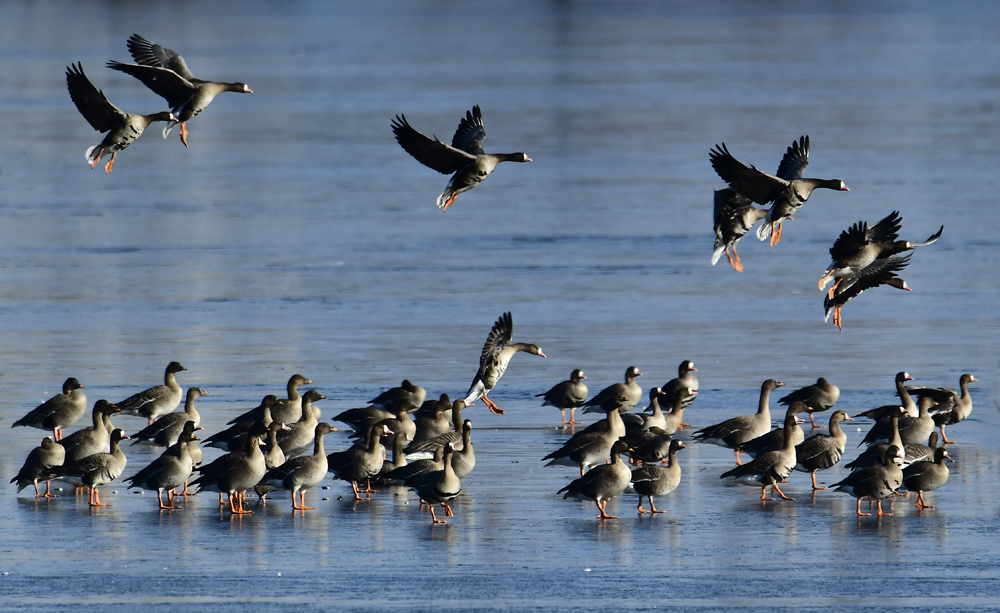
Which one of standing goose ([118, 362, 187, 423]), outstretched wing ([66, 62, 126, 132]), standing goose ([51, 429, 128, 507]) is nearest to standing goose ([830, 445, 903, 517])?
standing goose ([51, 429, 128, 507])

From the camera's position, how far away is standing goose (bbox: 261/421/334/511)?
13594 millimetres

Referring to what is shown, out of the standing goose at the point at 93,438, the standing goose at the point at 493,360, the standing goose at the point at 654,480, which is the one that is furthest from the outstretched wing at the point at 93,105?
the standing goose at the point at 654,480

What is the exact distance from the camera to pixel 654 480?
13531 mm

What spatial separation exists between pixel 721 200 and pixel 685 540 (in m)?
4.56

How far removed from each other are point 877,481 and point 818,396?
322cm

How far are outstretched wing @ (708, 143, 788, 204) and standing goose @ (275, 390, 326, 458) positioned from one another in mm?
4369

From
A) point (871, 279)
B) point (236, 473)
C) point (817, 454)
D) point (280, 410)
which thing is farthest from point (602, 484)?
point (280, 410)

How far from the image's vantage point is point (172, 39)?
245 ft

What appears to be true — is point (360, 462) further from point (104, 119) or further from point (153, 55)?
point (153, 55)

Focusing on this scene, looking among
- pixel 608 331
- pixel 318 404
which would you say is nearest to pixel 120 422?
pixel 318 404

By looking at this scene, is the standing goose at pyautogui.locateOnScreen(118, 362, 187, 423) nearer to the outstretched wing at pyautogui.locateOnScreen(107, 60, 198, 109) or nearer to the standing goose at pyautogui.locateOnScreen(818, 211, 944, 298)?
the outstretched wing at pyautogui.locateOnScreen(107, 60, 198, 109)

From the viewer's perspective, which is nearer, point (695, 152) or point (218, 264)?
point (218, 264)

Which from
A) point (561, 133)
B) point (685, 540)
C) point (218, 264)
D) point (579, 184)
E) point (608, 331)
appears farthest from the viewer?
point (561, 133)

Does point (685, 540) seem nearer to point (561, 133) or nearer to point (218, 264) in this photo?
point (218, 264)
